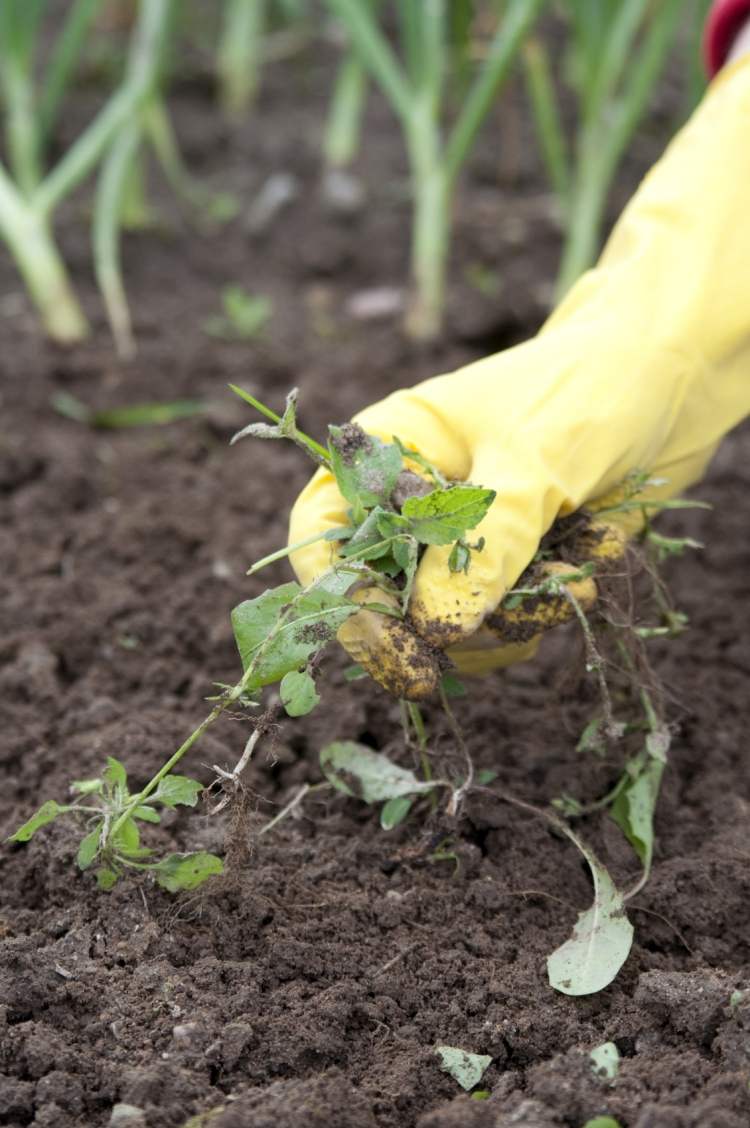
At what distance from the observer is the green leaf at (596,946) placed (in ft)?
3.49

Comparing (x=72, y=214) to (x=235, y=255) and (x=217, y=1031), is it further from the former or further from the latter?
(x=217, y=1031)

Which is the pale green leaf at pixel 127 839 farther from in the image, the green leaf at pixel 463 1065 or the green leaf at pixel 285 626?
the green leaf at pixel 463 1065

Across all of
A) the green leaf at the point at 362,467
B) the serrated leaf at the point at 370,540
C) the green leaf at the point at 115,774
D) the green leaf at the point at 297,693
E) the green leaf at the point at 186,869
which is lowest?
the green leaf at the point at 186,869

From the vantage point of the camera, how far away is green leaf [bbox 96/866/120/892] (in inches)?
43.5

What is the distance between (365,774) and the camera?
1259 millimetres

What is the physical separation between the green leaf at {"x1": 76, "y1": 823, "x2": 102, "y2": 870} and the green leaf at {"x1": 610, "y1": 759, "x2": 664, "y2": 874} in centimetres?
51

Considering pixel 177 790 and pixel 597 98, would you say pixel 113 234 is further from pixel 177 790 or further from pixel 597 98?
pixel 177 790

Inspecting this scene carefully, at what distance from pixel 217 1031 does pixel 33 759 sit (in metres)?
0.44

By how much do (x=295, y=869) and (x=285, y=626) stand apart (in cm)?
30

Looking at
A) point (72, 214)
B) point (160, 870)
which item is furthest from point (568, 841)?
point (72, 214)

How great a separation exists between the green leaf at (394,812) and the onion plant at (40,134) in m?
1.42

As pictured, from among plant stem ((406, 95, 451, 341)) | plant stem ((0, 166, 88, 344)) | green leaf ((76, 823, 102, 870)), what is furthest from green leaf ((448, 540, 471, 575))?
plant stem ((0, 166, 88, 344))

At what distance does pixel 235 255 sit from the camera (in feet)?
8.72

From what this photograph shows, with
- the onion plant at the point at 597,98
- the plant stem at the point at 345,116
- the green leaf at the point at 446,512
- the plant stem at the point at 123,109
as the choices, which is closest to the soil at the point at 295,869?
the green leaf at the point at 446,512
